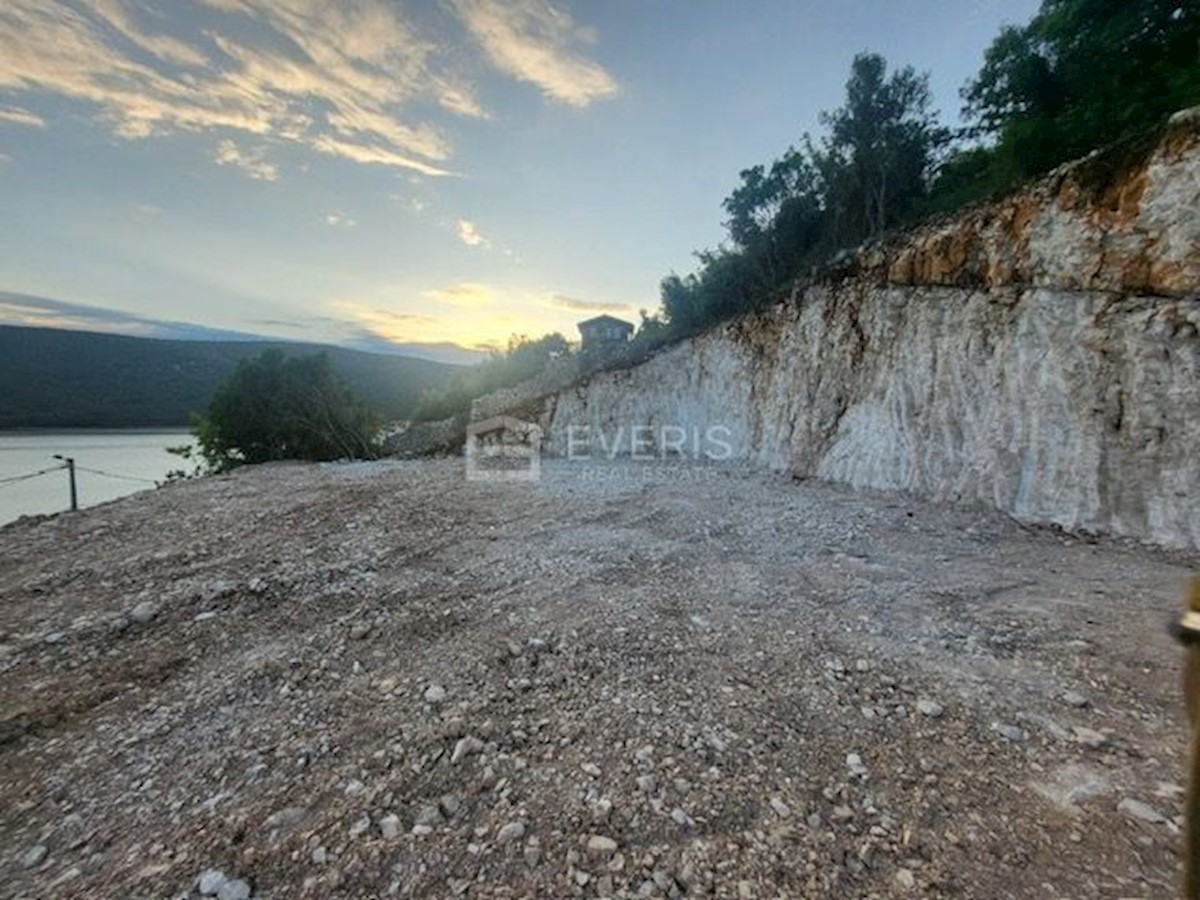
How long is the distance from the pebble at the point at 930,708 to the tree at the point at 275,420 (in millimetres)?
24450

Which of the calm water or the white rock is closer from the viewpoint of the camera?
the white rock

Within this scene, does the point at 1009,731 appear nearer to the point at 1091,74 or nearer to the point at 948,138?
the point at 1091,74

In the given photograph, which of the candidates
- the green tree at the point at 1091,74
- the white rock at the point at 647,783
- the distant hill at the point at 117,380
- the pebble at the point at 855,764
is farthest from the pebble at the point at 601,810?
the distant hill at the point at 117,380

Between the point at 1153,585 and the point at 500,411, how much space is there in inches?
812

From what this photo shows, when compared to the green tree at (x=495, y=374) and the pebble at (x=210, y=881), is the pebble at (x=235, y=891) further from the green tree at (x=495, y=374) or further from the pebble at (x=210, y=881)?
the green tree at (x=495, y=374)

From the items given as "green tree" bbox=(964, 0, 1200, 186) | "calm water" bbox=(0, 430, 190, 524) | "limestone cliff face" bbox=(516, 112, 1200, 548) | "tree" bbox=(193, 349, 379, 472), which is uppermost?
"green tree" bbox=(964, 0, 1200, 186)

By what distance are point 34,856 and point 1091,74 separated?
767 inches

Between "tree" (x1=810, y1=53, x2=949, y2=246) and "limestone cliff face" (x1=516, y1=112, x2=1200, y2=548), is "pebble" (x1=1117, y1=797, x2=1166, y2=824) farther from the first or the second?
"tree" (x1=810, y1=53, x2=949, y2=246)

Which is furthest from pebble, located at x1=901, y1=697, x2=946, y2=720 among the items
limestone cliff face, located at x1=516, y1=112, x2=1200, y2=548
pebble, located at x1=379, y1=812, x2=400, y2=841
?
limestone cliff face, located at x1=516, y1=112, x2=1200, y2=548

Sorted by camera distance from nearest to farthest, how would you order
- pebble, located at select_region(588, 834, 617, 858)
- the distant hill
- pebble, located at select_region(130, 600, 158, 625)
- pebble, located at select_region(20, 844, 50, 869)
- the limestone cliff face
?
pebble, located at select_region(588, 834, 617, 858) → pebble, located at select_region(20, 844, 50, 869) → pebble, located at select_region(130, 600, 158, 625) → the limestone cliff face → the distant hill

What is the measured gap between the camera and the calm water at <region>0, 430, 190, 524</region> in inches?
627

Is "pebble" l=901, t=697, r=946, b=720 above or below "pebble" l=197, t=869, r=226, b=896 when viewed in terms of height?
above

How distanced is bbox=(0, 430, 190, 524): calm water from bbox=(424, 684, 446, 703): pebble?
14.1 m
